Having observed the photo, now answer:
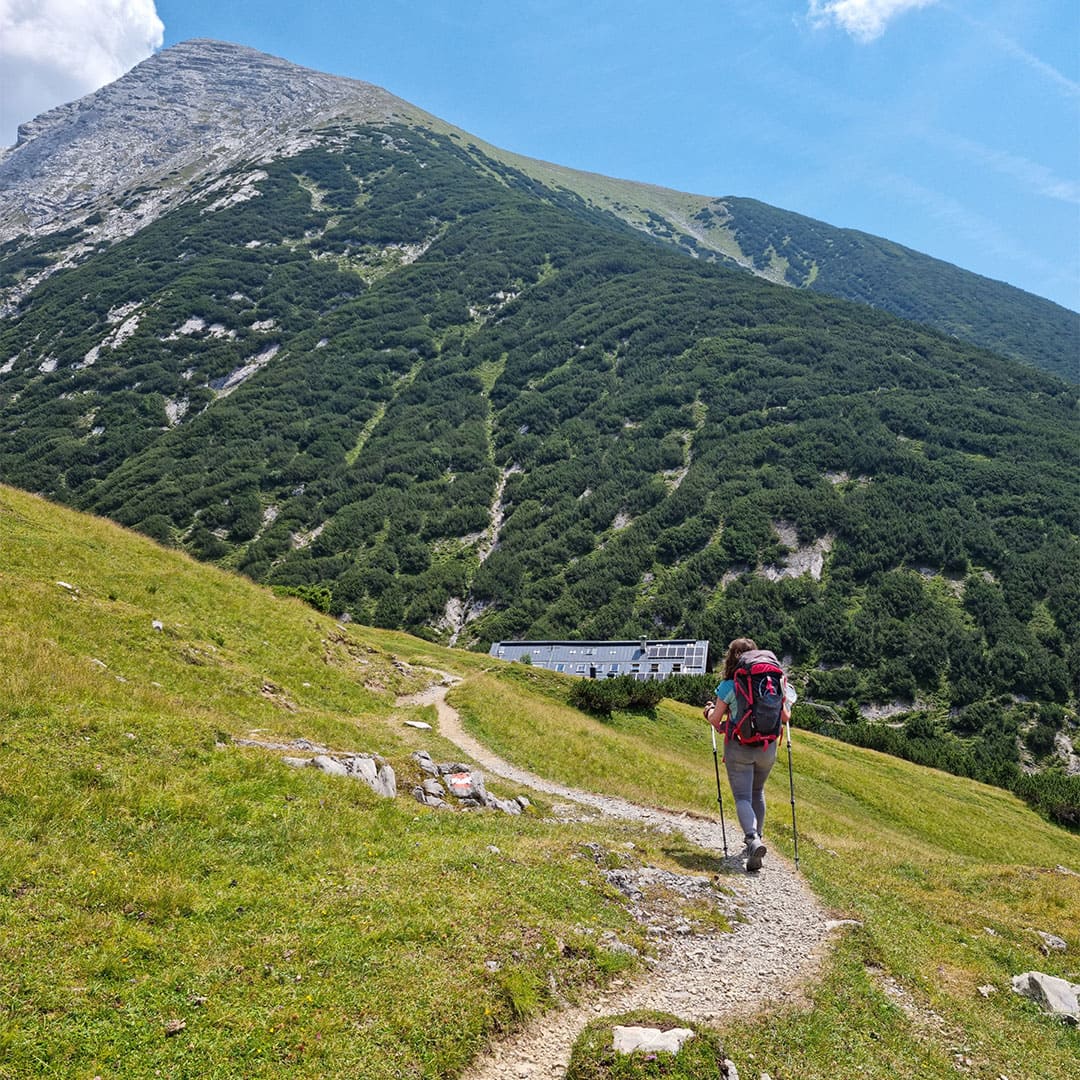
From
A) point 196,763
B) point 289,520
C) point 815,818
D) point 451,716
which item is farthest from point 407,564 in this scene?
point 196,763

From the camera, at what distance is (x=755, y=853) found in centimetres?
1195

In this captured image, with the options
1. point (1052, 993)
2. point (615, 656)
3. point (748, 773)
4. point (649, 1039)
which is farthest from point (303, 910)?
point (615, 656)

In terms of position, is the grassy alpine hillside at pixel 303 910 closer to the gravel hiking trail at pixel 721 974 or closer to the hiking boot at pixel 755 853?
the gravel hiking trail at pixel 721 974

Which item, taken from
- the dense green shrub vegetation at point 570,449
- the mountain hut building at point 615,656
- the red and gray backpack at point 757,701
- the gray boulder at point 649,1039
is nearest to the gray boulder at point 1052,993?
the red and gray backpack at point 757,701

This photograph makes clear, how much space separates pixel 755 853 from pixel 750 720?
2.89 meters

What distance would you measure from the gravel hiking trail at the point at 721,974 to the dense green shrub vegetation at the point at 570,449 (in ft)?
137

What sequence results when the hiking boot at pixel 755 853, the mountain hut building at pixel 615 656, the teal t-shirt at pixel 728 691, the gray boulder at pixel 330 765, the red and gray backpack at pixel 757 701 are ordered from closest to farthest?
the red and gray backpack at pixel 757 701 → the teal t-shirt at pixel 728 691 → the hiking boot at pixel 755 853 → the gray boulder at pixel 330 765 → the mountain hut building at pixel 615 656

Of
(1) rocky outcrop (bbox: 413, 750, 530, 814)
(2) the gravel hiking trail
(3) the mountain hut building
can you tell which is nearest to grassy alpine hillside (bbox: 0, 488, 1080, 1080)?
(2) the gravel hiking trail

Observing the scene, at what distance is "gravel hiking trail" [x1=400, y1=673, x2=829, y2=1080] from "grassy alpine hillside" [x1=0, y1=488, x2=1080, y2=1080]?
25 cm

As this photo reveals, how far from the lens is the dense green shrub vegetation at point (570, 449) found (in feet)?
248

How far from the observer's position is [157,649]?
17969 mm

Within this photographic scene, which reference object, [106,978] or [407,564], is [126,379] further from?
[106,978]

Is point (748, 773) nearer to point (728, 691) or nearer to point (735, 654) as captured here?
point (728, 691)

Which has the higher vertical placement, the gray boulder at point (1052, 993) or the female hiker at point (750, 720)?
the female hiker at point (750, 720)
